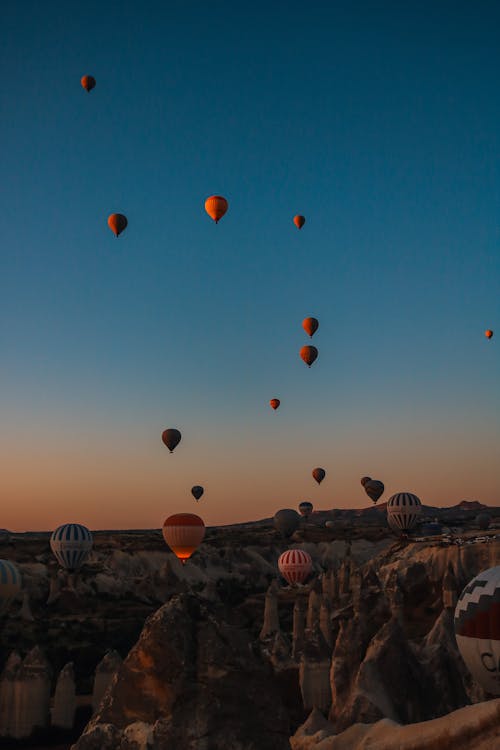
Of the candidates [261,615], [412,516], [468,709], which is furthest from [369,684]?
[261,615]

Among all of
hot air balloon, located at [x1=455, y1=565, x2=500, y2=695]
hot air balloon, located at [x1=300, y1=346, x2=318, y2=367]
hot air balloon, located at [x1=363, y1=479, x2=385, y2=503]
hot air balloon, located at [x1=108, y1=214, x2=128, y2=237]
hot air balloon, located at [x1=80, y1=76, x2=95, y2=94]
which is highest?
hot air balloon, located at [x1=80, y1=76, x2=95, y2=94]

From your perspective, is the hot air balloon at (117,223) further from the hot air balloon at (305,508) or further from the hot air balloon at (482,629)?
the hot air balloon at (305,508)

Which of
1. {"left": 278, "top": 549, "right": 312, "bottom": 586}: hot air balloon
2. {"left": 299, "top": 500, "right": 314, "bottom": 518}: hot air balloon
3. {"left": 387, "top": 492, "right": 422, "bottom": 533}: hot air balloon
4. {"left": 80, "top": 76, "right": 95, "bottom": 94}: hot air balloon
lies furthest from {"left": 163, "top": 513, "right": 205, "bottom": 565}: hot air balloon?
{"left": 299, "top": 500, "right": 314, "bottom": 518}: hot air balloon

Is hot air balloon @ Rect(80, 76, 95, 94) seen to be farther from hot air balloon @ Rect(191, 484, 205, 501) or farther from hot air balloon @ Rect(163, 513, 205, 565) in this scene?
hot air balloon @ Rect(191, 484, 205, 501)

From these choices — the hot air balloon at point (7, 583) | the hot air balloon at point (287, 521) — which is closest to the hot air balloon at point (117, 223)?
the hot air balloon at point (7, 583)

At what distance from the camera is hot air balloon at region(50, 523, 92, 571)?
188ft

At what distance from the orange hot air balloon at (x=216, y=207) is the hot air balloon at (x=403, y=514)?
26.1 meters

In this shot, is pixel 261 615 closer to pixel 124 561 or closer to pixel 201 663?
pixel 124 561

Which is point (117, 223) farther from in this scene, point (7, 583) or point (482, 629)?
point (482, 629)

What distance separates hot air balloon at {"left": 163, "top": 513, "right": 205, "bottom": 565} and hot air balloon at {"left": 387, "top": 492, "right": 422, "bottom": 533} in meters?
15.6

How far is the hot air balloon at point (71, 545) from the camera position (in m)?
57.3

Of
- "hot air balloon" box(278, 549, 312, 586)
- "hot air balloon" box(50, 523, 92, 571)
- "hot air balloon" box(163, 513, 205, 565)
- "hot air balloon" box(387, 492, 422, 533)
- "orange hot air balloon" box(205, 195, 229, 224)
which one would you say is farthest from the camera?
"hot air balloon" box(50, 523, 92, 571)

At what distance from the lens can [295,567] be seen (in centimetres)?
5534

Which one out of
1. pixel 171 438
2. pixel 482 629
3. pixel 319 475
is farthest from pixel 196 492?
pixel 482 629
